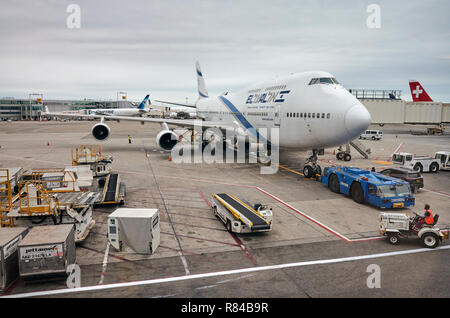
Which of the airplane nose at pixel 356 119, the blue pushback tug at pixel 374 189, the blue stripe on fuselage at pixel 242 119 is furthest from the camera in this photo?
the blue stripe on fuselage at pixel 242 119

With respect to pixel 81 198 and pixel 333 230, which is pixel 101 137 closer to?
pixel 81 198

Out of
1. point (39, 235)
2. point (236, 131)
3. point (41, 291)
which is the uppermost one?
point (236, 131)

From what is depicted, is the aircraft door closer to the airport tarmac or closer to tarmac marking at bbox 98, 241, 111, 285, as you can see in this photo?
the airport tarmac

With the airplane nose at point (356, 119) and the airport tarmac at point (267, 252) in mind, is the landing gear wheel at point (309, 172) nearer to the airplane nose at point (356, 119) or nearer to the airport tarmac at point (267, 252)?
the airport tarmac at point (267, 252)

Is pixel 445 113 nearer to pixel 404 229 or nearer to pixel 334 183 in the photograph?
pixel 334 183

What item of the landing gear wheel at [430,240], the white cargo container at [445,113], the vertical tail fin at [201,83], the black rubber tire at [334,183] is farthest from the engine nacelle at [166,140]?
the white cargo container at [445,113]

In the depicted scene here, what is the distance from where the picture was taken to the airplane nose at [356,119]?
18125 mm

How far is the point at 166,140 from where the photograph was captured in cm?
3120

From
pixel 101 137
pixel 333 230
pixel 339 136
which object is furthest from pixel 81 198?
pixel 101 137

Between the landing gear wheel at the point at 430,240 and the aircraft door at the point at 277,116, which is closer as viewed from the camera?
the landing gear wheel at the point at 430,240
